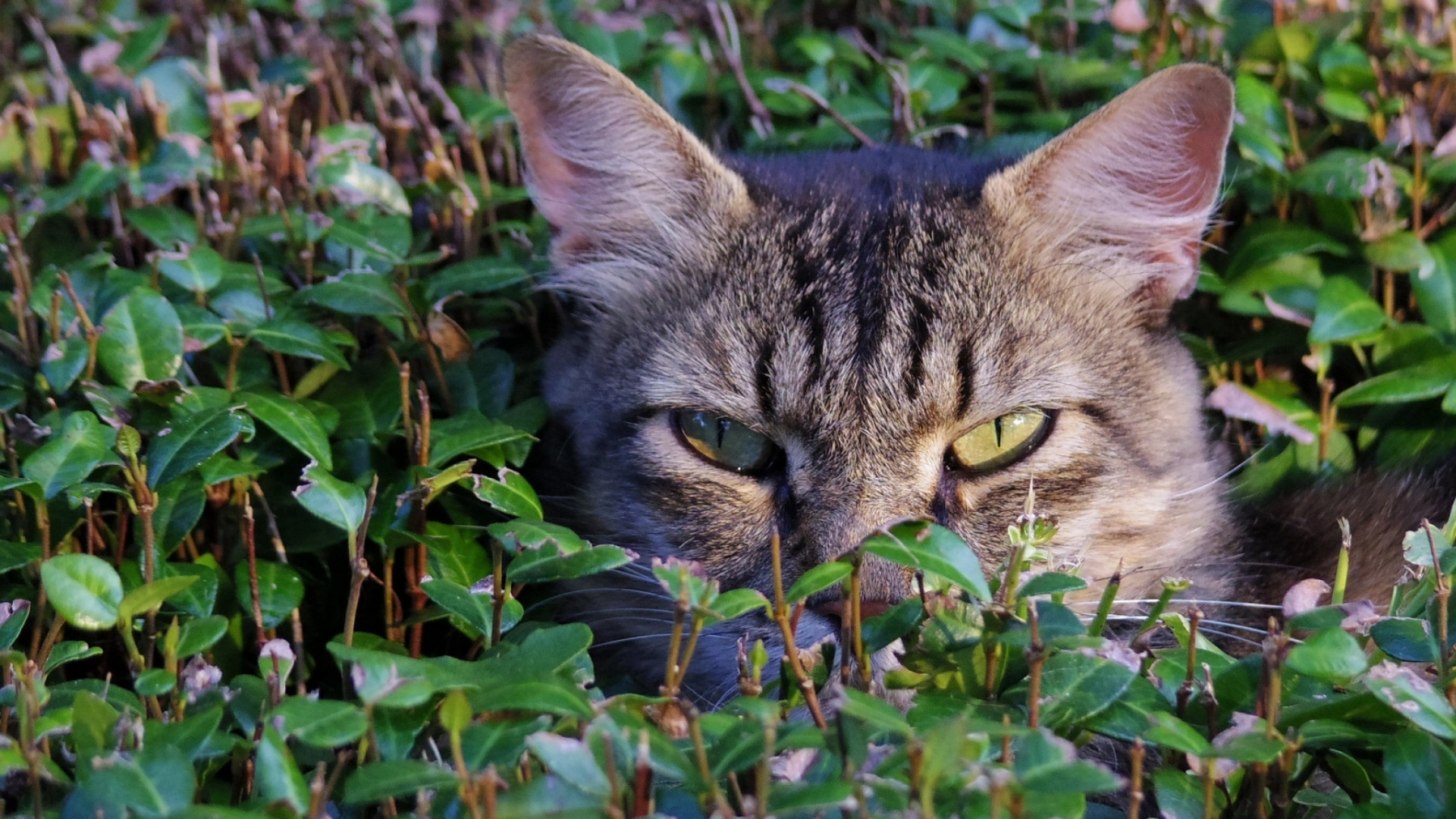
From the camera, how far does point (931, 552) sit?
1378mm

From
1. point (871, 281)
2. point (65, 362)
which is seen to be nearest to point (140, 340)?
point (65, 362)

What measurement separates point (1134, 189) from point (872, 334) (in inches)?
25.4

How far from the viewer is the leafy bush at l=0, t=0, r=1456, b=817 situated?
1.27m

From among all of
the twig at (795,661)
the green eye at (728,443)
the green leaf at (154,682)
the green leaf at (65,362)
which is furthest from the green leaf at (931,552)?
the green leaf at (65,362)

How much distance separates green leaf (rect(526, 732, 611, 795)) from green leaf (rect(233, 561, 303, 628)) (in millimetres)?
807

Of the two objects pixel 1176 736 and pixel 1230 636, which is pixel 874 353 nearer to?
pixel 1230 636

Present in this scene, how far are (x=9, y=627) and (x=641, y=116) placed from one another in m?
1.34

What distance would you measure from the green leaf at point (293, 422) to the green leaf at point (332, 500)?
0.14 metres

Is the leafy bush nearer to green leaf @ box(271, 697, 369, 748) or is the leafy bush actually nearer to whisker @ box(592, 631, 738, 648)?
green leaf @ box(271, 697, 369, 748)

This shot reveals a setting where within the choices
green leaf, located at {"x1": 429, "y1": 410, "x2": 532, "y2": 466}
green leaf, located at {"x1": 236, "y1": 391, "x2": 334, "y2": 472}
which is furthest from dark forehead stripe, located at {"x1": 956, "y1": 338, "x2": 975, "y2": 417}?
green leaf, located at {"x1": 236, "y1": 391, "x2": 334, "y2": 472}

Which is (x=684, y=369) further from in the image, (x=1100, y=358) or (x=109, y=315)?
(x=109, y=315)

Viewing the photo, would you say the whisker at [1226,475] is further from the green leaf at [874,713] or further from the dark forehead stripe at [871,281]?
the green leaf at [874,713]

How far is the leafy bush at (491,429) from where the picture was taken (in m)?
1.27

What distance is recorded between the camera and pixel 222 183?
2.72 meters
